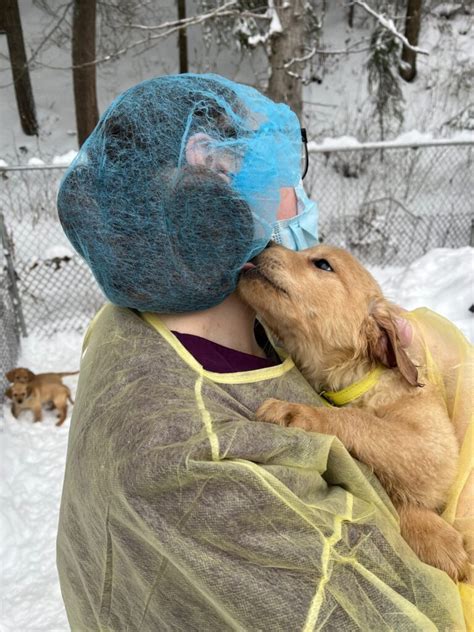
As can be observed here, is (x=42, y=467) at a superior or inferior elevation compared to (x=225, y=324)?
inferior

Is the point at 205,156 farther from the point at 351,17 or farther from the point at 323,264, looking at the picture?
the point at 351,17

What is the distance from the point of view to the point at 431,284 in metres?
6.79

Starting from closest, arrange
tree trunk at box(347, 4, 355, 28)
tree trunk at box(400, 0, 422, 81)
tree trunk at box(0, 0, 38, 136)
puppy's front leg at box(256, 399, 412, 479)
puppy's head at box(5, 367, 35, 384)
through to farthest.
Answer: puppy's front leg at box(256, 399, 412, 479) → puppy's head at box(5, 367, 35, 384) → tree trunk at box(0, 0, 38, 136) → tree trunk at box(400, 0, 422, 81) → tree trunk at box(347, 4, 355, 28)

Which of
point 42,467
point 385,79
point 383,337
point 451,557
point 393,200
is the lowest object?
point 42,467

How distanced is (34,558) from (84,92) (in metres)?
10.8

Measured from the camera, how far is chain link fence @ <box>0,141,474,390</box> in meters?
6.89

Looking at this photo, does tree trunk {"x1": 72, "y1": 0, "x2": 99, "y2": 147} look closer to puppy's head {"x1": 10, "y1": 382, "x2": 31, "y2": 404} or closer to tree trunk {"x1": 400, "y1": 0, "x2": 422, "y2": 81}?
puppy's head {"x1": 10, "y1": 382, "x2": 31, "y2": 404}

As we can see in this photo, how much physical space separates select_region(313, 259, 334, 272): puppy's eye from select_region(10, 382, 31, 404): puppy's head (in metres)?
3.94

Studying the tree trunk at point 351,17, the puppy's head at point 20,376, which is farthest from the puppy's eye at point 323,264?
the tree trunk at point 351,17

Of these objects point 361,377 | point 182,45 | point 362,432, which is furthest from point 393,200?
point 182,45

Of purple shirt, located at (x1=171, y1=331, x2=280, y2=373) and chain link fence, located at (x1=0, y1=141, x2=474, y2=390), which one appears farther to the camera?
chain link fence, located at (x1=0, y1=141, x2=474, y2=390)

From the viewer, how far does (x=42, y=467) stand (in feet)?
15.2

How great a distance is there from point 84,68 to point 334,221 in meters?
6.62

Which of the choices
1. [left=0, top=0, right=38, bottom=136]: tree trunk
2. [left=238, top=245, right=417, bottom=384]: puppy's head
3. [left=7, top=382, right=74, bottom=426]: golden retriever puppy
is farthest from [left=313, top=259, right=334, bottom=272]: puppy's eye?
[left=0, top=0, right=38, bottom=136]: tree trunk
